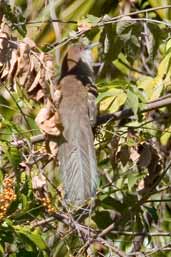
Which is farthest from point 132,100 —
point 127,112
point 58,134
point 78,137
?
point 58,134

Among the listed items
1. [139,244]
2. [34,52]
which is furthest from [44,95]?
[139,244]

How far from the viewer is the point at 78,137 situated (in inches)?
124

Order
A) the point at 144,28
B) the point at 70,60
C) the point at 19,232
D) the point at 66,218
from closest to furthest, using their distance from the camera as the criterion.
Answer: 1. the point at 19,232
2. the point at 66,218
3. the point at 144,28
4. the point at 70,60

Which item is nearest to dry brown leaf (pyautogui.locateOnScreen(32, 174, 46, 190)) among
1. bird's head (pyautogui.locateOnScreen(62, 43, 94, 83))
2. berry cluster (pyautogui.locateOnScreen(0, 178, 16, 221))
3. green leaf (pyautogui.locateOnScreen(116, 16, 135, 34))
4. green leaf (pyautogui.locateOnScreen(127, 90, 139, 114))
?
berry cluster (pyautogui.locateOnScreen(0, 178, 16, 221))

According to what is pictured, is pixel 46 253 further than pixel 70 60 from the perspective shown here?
No

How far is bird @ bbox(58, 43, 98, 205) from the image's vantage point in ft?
9.59

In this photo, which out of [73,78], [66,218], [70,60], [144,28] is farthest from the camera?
[70,60]

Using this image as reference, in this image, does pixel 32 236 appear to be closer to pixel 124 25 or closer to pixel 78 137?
pixel 78 137

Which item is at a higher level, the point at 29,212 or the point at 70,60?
the point at 70,60

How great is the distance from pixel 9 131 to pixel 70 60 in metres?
1.28

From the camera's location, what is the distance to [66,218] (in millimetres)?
3189

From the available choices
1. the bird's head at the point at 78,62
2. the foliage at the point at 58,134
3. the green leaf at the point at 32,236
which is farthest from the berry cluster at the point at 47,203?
the bird's head at the point at 78,62

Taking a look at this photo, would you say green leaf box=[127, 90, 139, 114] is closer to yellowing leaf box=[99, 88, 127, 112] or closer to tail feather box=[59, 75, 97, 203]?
yellowing leaf box=[99, 88, 127, 112]

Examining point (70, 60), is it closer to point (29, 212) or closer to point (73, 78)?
point (73, 78)
